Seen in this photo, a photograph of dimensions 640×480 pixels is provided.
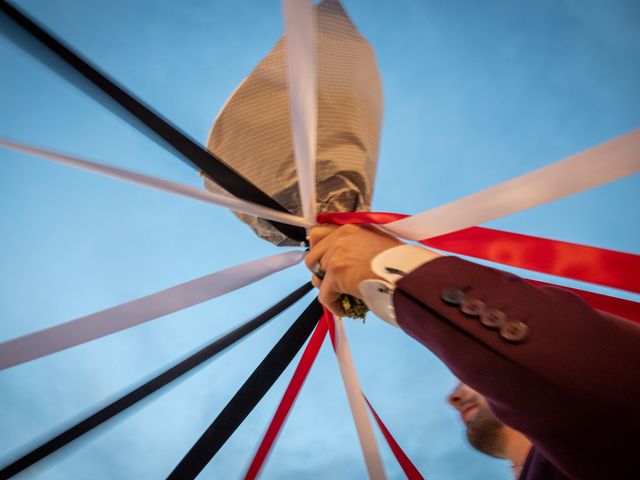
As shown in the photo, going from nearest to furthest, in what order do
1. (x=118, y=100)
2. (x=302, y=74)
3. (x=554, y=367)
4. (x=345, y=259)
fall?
(x=554, y=367), (x=345, y=259), (x=302, y=74), (x=118, y=100)

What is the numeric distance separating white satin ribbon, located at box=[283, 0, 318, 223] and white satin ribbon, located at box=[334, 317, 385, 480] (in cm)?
69

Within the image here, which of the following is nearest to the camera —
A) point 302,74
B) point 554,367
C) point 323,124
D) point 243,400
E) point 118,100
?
point 554,367

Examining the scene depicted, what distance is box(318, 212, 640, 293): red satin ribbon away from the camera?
797 mm

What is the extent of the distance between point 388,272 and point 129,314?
32.0 inches

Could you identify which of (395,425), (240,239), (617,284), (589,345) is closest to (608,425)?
(589,345)

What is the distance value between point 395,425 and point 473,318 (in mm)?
10187

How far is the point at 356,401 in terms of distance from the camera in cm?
152

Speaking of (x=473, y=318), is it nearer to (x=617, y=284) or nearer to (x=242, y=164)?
(x=617, y=284)

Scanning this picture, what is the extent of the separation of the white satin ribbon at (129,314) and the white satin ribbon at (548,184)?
65 centimetres

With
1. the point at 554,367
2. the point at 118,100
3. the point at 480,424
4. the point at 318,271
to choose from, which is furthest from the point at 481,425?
the point at 118,100

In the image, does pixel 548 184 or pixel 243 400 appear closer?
pixel 548 184

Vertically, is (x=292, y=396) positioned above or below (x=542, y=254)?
below

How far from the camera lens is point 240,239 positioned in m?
7.31

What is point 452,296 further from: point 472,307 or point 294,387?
point 294,387
